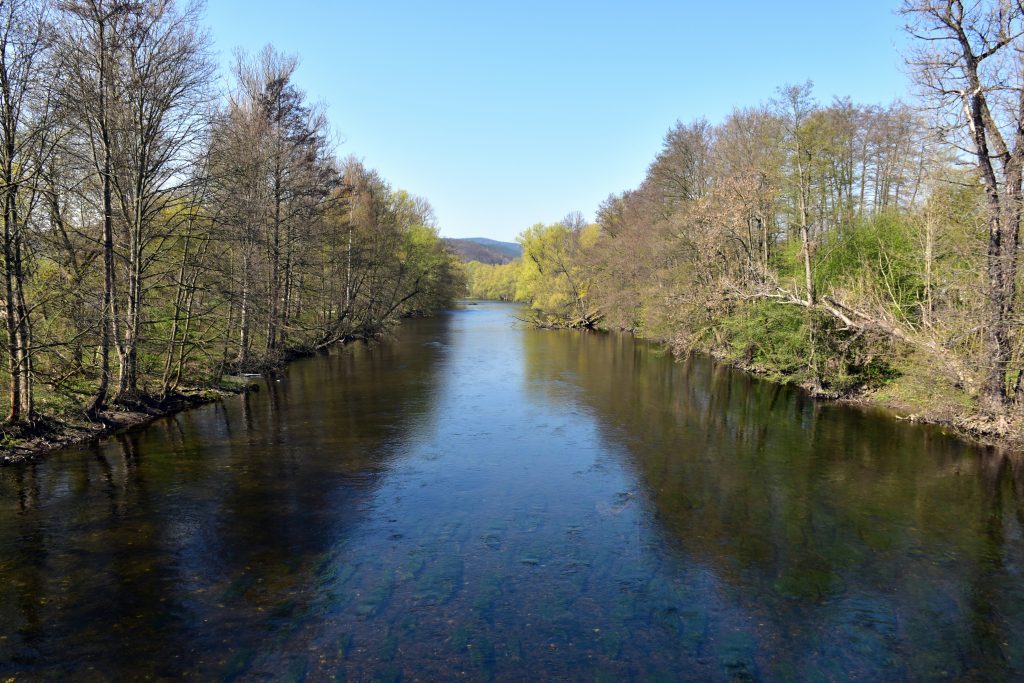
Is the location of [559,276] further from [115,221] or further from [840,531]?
[840,531]

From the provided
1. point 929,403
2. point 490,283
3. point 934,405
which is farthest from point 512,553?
point 490,283

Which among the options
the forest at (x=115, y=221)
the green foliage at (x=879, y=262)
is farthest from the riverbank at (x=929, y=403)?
the forest at (x=115, y=221)

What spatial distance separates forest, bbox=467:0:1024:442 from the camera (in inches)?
565

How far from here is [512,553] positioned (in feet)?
29.4

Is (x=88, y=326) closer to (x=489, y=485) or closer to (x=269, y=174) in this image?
(x=489, y=485)

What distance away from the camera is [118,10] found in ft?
47.5

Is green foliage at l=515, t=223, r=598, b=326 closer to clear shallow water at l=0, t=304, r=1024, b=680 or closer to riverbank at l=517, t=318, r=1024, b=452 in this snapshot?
riverbank at l=517, t=318, r=1024, b=452

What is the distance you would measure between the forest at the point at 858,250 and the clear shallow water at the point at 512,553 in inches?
108

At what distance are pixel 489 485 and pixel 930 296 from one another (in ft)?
48.3

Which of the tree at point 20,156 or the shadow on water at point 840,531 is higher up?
the tree at point 20,156

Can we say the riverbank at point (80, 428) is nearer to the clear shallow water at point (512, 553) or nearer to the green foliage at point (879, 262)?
the clear shallow water at point (512, 553)

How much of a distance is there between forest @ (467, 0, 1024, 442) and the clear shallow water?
2.74m

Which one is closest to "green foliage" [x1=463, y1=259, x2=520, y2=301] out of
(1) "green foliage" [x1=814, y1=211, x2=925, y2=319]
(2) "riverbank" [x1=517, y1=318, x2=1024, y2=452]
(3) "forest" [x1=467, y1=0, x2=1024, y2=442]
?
(3) "forest" [x1=467, y1=0, x2=1024, y2=442]

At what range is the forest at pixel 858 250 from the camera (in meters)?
14.3
